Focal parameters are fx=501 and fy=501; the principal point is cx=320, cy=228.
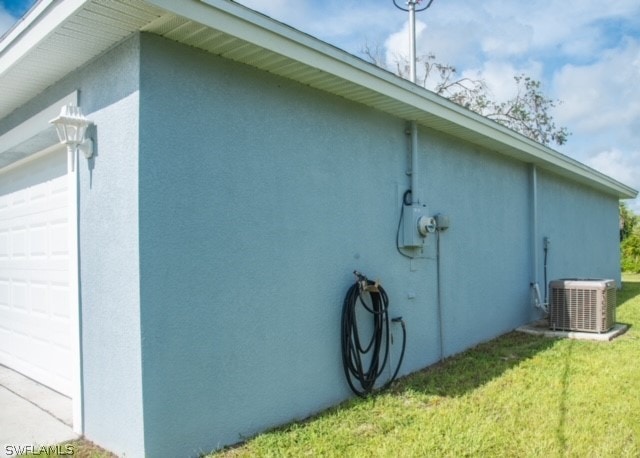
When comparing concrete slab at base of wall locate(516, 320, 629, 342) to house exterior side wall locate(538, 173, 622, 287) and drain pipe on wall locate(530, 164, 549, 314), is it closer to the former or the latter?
drain pipe on wall locate(530, 164, 549, 314)

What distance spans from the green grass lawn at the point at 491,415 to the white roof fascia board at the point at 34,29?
2.80 meters

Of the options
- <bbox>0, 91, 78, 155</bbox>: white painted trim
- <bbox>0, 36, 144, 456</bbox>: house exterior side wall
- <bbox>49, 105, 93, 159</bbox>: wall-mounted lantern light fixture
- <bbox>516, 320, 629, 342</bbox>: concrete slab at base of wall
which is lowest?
<bbox>516, 320, 629, 342</bbox>: concrete slab at base of wall

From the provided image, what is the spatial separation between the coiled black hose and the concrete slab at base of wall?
3.21m

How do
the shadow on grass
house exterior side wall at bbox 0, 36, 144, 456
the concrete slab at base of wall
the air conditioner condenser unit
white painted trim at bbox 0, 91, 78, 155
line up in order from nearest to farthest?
house exterior side wall at bbox 0, 36, 144, 456, white painted trim at bbox 0, 91, 78, 155, the shadow on grass, the concrete slab at base of wall, the air conditioner condenser unit

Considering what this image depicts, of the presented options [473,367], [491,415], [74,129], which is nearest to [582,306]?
[473,367]

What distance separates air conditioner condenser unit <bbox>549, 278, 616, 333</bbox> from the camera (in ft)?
22.1

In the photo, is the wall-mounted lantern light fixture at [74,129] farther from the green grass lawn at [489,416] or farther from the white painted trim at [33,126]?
the green grass lawn at [489,416]

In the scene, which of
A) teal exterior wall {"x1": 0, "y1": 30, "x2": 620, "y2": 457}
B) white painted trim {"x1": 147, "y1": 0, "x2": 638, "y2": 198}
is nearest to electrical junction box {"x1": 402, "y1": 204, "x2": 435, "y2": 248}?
teal exterior wall {"x1": 0, "y1": 30, "x2": 620, "y2": 457}

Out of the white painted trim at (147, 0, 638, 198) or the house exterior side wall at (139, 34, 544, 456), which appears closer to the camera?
the white painted trim at (147, 0, 638, 198)

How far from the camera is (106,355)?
10.8 ft

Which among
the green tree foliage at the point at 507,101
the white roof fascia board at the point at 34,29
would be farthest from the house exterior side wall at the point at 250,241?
the green tree foliage at the point at 507,101

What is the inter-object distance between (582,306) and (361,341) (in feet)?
13.0

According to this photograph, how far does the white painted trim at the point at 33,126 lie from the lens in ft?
12.6

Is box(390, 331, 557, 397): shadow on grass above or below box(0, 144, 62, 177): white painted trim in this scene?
below
